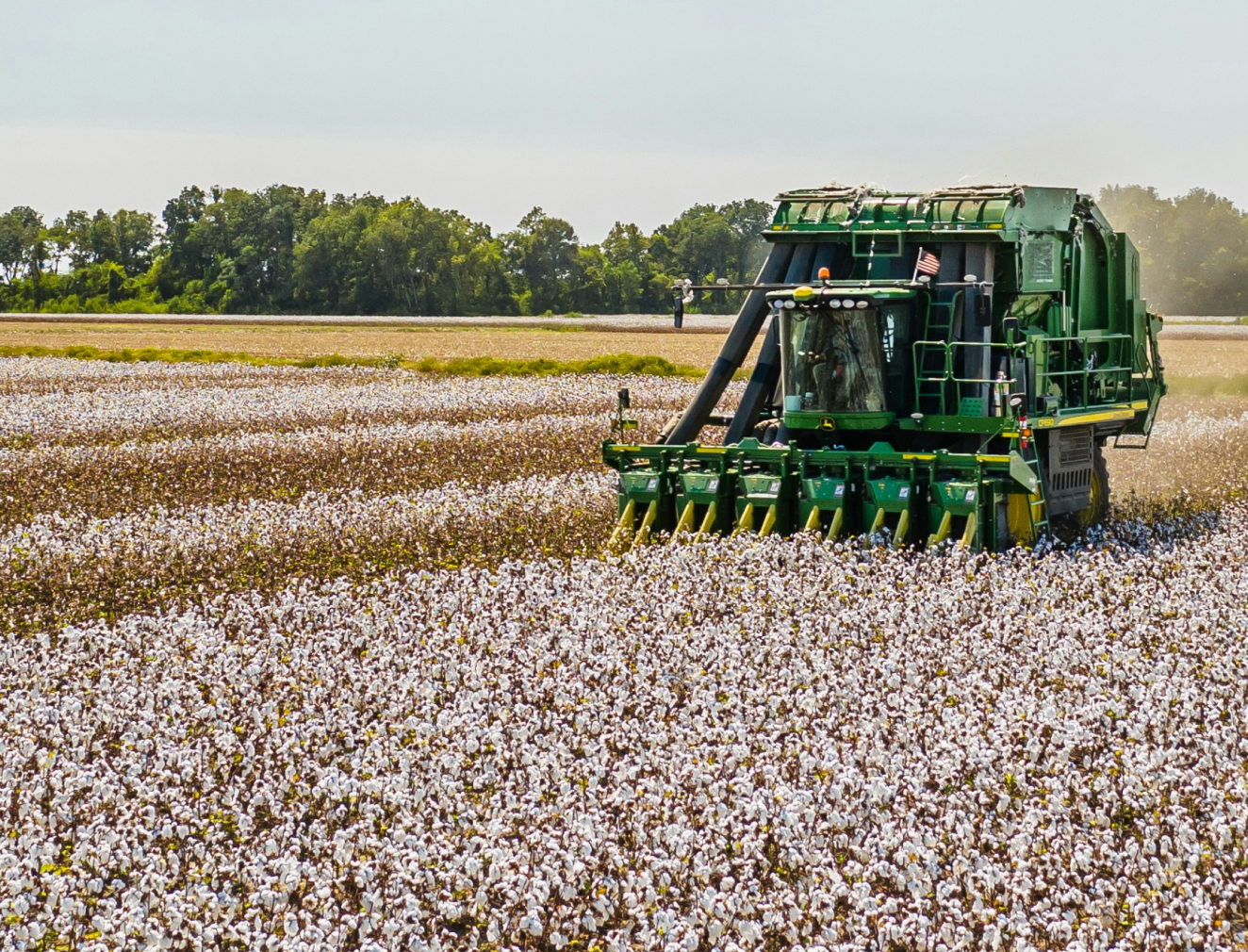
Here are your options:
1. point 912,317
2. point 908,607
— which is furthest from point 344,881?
point 912,317

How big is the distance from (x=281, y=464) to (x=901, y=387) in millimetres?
9885

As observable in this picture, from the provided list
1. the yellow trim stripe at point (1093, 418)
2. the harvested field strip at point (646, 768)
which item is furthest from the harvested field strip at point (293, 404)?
the harvested field strip at point (646, 768)

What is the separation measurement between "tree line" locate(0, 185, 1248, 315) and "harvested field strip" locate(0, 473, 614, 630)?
93.6m

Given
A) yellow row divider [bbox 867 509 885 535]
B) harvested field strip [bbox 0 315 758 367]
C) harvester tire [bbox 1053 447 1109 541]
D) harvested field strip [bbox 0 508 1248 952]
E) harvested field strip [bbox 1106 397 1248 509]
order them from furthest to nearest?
harvested field strip [bbox 0 315 758 367] → harvested field strip [bbox 1106 397 1248 509] → harvester tire [bbox 1053 447 1109 541] → yellow row divider [bbox 867 509 885 535] → harvested field strip [bbox 0 508 1248 952]

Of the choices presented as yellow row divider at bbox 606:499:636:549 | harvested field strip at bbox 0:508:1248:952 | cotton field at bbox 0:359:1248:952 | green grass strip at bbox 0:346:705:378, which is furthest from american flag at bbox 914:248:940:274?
green grass strip at bbox 0:346:705:378

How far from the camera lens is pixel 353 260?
121500 millimetres

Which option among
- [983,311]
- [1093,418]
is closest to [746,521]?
[983,311]

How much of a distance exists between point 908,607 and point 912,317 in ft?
15.7

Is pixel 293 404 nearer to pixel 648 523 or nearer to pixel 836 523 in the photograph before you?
pixel 648 523

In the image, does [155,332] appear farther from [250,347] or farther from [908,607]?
[908,607]

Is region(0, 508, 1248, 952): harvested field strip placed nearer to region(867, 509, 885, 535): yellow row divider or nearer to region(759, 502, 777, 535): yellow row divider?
region(867, 509, 885, 535): yellow row divider

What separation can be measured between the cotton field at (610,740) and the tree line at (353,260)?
97.1 m

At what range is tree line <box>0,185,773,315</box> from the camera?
398 feet

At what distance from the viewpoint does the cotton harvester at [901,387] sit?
48.2ft
